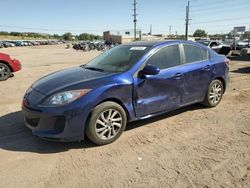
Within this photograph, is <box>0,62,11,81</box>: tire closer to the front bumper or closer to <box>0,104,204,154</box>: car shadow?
<box>0,104,204,154</box>: car shadow

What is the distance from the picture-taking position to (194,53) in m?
5.30

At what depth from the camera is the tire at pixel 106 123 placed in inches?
150

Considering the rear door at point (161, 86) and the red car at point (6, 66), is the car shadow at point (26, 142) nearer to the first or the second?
the rear door at point (161, 86)

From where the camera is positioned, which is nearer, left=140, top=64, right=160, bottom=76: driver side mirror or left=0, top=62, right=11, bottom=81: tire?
left=140, top=64, right=160, bottom=76: driver side mirror

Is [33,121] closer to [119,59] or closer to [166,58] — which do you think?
[119,59]

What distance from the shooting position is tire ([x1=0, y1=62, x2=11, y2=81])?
9.66m

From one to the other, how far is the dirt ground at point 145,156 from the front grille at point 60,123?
36 centimetres

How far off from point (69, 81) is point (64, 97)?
43cm

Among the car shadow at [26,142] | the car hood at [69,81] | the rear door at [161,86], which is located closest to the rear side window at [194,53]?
the rear door at [161,86]

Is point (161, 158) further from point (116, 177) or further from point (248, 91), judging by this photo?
point (248, 91)

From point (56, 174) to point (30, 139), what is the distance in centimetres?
124

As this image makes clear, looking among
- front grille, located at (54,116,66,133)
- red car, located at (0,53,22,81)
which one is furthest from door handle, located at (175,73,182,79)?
red car, located at (0,53,22,81)

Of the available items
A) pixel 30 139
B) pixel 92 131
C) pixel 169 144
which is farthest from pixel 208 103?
pixel 30 139

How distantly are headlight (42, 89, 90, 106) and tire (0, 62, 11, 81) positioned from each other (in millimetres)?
6858
